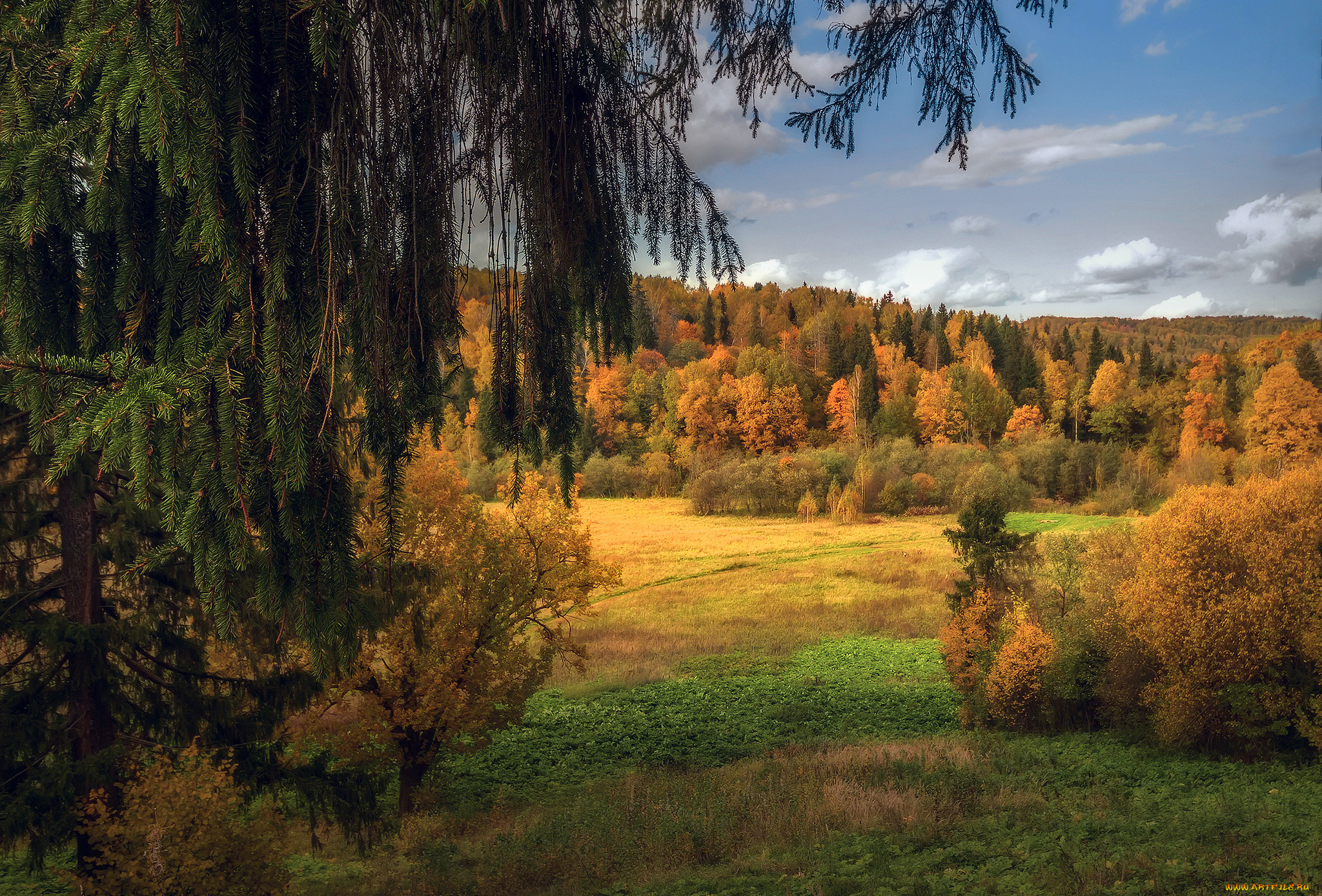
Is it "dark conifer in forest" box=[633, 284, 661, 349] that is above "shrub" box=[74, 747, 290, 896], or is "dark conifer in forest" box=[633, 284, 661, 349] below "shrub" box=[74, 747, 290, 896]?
above

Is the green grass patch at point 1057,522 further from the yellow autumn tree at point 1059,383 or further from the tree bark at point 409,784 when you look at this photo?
the tree bark at point 409,784

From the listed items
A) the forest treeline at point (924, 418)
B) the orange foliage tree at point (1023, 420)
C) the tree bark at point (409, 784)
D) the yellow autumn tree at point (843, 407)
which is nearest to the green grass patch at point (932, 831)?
the tree bark at point (409, 784)

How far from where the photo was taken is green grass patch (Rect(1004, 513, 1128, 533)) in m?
37.8

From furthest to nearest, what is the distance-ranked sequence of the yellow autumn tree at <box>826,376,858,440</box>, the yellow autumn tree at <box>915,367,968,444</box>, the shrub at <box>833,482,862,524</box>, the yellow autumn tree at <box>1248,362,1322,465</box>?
the yellow autumn tree at <box>915,367,968,444</box> < the yellow autumn tree at <box>826,376,858,440</box> < the shrub at <box>833,482,862,524</box> < the yellow autumn tree at <box>1248,362,1322,465</box>

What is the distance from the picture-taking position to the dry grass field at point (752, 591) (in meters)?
25.9

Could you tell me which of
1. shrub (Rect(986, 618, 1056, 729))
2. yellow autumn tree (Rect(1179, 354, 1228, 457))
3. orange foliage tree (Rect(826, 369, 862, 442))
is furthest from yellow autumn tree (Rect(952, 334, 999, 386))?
shrub (Rect(986, 618, 1056, 729))

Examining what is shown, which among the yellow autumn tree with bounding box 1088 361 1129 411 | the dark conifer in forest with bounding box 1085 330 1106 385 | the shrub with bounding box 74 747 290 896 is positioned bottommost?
the shrub with bounding box 74 747 290 896

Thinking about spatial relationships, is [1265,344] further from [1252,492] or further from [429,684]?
[429,684]

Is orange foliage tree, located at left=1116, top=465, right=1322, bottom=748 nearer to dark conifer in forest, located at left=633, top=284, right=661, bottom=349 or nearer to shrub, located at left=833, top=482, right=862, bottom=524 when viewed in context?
dark conifer in forest, located at left=633, top=284, right=661, bottom=349

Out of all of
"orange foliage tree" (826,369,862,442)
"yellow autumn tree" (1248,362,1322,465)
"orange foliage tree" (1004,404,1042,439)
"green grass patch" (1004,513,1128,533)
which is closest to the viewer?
"green grass patch" (1004,513,1128,533)

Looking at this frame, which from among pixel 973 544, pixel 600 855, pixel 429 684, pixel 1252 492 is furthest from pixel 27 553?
pixel 1252 492

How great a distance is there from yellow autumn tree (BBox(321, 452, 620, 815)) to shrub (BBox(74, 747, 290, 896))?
118 inches

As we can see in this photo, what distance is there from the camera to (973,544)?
17.2m

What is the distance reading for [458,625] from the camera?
12.3 meters
